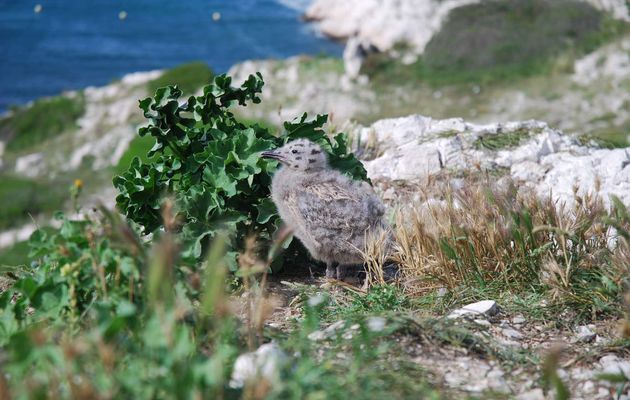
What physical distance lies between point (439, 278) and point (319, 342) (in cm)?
164

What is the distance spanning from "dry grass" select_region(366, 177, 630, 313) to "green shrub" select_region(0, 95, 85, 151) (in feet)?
62.9

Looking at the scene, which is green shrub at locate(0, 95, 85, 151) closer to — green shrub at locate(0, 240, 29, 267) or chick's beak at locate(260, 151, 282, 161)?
green shrub at locate(0, 240, 29, 267)

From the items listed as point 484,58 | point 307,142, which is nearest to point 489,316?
point 307,142

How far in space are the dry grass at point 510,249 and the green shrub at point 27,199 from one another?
38.8ft

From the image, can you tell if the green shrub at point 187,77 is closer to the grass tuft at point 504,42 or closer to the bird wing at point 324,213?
the grass tuft at point 504,42

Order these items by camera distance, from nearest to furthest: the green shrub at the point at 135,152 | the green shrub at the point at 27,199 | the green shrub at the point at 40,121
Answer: the green shrub at the point at 135,152, the green shrub at the point at 27,199, the green shrub at the point at 40,121

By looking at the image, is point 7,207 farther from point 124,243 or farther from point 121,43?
point 124,243

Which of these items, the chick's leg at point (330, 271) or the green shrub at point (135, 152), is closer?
the chick's leg at point (330, 271)

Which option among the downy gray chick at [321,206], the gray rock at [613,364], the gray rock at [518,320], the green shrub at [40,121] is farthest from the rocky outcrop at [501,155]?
the green shrub at [40,121]

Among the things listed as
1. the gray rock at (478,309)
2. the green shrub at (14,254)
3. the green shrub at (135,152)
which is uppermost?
the gray rock at (478,309)

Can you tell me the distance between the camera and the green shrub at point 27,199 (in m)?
16.2

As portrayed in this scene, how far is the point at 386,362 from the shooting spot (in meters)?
A: 3.93

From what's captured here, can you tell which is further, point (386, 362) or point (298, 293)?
point (298, 293)

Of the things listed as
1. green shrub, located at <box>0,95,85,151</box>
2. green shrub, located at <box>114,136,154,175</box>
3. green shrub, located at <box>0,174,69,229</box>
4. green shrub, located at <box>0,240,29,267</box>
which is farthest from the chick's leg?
green shrub, located at <box>0,95,85,151</box>
